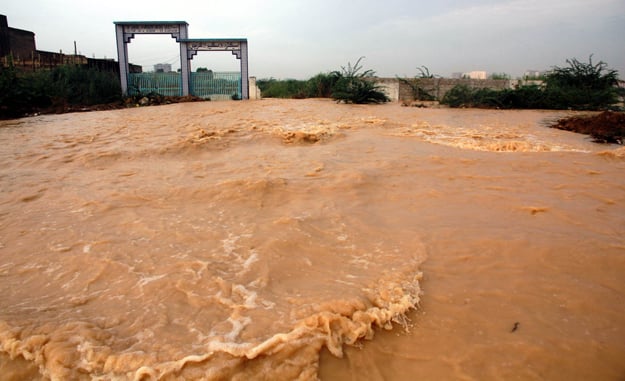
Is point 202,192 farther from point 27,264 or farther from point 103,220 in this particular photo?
point 27,264

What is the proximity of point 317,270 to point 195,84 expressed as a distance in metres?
14.9

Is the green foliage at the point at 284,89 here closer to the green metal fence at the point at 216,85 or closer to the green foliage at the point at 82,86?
the green metal fence at the point at 216,85

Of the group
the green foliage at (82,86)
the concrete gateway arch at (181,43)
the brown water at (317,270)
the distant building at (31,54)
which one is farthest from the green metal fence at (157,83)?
the brown water at (317,270)

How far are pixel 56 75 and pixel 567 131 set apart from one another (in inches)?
572

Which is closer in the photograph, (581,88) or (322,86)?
(581,88)

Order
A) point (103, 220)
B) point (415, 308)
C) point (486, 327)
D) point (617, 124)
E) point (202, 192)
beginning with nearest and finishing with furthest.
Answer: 1. point (486, 327)
2. point (415, 308)
3. point (103, 220)
4. point (202, 192)
5. point (617, 124)

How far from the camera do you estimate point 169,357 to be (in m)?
1.37

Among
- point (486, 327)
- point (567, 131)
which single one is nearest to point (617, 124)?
point (567, 131)

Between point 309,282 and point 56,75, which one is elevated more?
point 56,75

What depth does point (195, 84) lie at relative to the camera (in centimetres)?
1530

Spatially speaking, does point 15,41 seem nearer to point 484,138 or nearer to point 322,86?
point 322,86

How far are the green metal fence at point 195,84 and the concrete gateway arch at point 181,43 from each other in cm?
28

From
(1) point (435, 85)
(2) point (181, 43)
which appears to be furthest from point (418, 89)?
(2) point (181, 43)

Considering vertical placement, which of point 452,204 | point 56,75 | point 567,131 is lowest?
point 452,204
